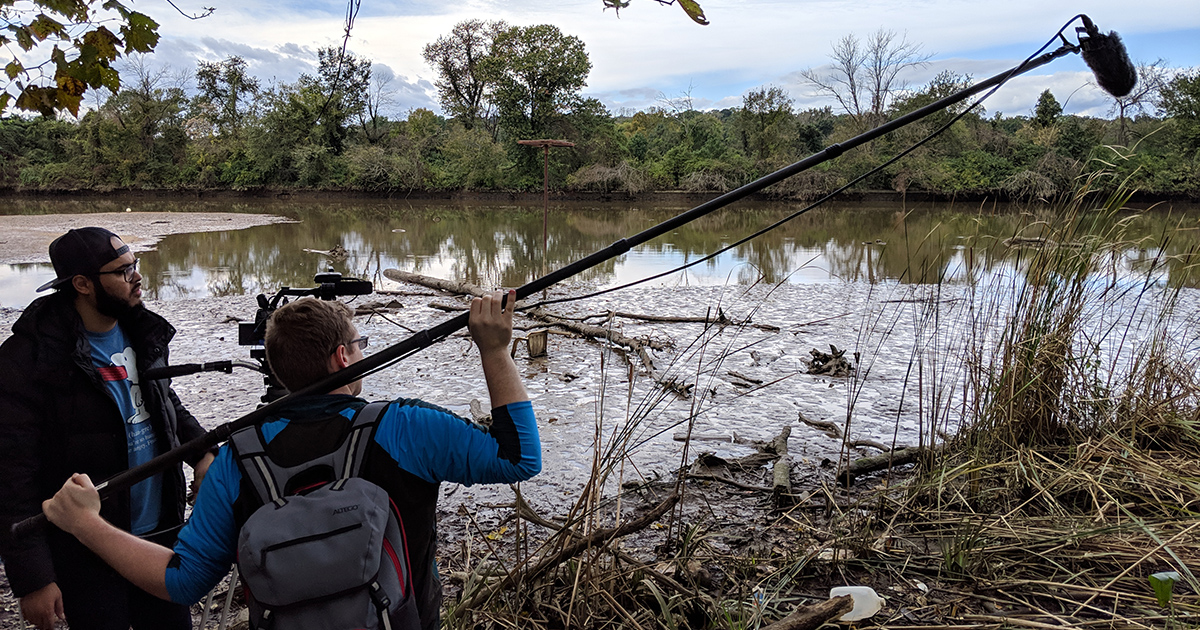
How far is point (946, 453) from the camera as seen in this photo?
333 cm

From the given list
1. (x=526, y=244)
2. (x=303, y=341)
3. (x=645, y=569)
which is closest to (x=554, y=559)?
(x=645, y=569)

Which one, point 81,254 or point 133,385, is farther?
point 133,385

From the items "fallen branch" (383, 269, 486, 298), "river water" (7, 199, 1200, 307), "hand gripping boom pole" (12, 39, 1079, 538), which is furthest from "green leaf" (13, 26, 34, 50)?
"fallen branch" (383, 269, 486, 298)

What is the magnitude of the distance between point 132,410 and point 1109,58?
2.85 m

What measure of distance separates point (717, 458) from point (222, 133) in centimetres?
4428

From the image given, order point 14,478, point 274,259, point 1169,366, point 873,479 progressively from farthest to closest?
point 274,259 → point 873,479 → point 1169,366 → point 14,478

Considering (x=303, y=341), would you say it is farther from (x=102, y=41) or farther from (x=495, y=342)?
(x=102, y=41)

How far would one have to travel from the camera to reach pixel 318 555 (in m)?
1.22

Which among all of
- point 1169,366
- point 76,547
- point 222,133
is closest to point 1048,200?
point 1169,366

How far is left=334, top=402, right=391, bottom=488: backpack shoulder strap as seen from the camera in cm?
135

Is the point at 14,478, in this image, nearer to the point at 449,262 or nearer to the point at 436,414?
the point at 436,414

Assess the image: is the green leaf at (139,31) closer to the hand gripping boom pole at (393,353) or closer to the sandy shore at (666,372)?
the hand gripping boom pole at (393,353)

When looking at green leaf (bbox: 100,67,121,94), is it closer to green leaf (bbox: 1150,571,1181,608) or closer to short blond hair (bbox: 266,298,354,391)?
short blond hair (bbox: 266,298,354,391)

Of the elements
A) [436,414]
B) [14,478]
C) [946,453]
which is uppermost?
[436,414]
